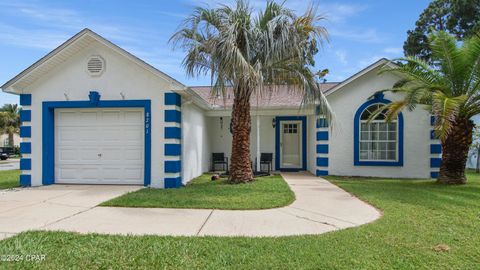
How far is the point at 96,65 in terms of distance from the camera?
9.70 m

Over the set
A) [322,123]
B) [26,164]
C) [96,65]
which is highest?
[96,65]

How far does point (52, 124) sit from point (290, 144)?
34.9 feet

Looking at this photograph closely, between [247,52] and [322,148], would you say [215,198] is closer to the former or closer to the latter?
[247,52]

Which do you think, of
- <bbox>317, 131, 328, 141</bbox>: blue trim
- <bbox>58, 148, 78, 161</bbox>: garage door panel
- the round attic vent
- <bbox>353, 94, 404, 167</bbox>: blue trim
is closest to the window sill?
<bbox>353, 94, 404, 167</bbox>: blue trim

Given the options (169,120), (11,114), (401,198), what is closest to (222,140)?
(169,120)

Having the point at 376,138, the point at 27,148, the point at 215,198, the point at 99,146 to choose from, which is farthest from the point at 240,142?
the point at 27,148

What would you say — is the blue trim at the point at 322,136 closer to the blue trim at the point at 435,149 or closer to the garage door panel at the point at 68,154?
the blue trim at the point at 435,149

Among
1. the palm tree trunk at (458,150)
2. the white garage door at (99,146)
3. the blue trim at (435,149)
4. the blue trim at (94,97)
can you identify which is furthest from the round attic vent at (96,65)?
the blue trim at (435,149)

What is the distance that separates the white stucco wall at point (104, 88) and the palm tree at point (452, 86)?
8072mm

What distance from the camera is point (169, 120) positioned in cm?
934

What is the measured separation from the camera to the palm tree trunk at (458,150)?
9.84 metres

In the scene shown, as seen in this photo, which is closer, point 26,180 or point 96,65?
point 96,65

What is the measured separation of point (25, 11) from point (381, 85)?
47.1 feet

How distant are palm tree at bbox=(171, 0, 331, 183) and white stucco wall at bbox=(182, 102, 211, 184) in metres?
1.83
